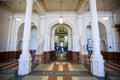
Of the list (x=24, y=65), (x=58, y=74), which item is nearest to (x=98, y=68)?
(x=58, y=74)

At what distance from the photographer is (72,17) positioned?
1005cm

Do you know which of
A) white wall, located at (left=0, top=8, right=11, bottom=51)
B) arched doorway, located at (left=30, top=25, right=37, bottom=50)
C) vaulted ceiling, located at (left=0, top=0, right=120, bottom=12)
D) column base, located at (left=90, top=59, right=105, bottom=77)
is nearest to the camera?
column base, located at (left=90, top=59, right=105, bottom=77)

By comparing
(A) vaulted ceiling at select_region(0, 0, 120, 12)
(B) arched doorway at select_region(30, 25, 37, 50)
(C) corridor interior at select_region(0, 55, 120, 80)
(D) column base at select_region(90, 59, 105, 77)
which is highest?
(A) vaulted ceiling at select_region(0, 0, 120, 12)

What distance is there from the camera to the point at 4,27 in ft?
31.1

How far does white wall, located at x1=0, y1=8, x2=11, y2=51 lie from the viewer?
9070mm

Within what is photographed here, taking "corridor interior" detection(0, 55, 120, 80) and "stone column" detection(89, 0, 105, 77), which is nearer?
"corridor interior" detection(0, 55, 120, 80)

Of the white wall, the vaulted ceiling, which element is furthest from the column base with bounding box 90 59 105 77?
the white wall

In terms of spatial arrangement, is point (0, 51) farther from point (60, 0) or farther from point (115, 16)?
point (115, 16)

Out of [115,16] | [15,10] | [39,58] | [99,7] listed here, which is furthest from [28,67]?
[115,16]

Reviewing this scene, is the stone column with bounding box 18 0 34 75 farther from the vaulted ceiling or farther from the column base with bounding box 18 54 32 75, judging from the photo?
the vaulted ceiling

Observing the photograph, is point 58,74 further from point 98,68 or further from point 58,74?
point 98,68

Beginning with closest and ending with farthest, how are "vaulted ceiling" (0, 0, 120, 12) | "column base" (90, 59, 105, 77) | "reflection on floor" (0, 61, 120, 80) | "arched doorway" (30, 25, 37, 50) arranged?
"reflection on floor" (0, 61, 120, 80), "column base" (90, 59, 105, 77), "vaulted ceiling" (0, 0, 120, 12), "arched doorway" (30, 25, 37, 50)

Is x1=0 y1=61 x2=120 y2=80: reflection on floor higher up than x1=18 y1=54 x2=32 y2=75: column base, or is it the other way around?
x1=18 y1=54 x2=32 y2=75: column base

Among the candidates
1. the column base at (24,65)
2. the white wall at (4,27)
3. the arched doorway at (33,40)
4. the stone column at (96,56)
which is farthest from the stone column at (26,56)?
→ the arched doorway at (33,40)
